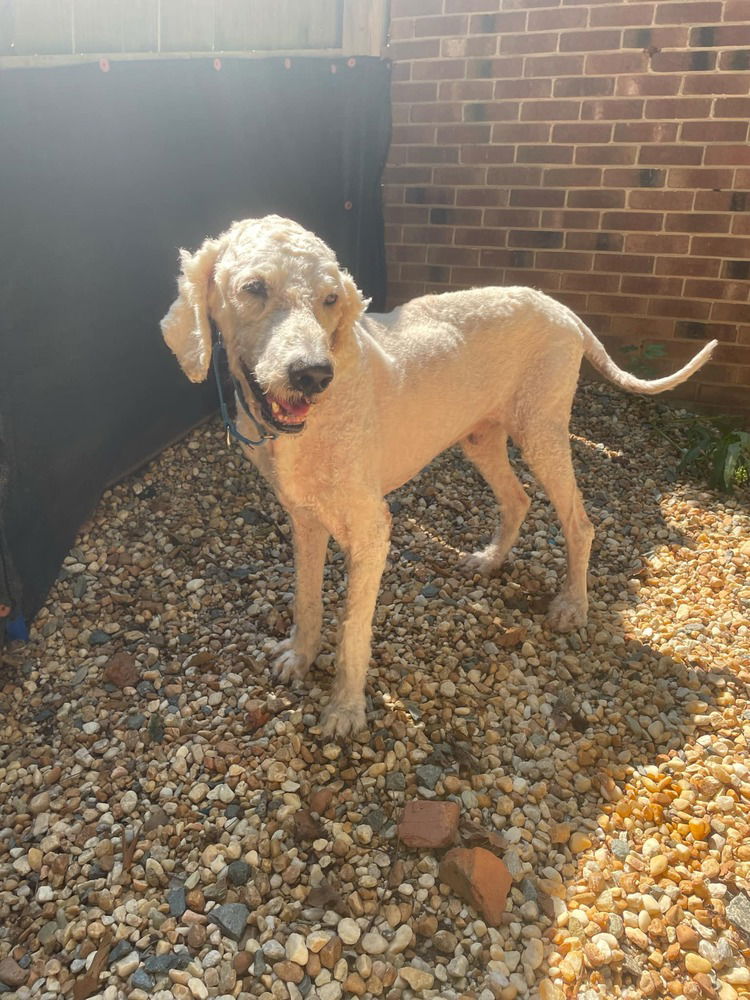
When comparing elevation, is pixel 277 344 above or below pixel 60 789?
above

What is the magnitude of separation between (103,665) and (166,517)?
920 mm

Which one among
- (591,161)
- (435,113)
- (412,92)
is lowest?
(591,161)

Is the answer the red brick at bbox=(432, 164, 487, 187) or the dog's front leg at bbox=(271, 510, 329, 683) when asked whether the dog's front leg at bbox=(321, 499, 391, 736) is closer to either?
the dog's front leg at bbox=(271, 510, 329, 683)

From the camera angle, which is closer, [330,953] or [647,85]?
[330,953]

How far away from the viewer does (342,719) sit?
2.38m

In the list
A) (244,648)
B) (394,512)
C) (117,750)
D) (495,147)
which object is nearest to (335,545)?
(394,512)

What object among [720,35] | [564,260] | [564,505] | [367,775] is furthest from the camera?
[564,260]

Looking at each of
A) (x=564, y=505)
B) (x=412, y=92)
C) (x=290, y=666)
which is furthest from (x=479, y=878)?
(x=412, y=92)

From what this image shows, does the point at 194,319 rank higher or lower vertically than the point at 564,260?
higher

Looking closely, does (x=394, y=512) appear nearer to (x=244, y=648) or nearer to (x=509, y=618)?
(x=509, y=618)

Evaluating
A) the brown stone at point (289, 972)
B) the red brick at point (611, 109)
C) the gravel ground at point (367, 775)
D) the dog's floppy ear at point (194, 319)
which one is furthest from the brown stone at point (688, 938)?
the red brick at point (611, 109)

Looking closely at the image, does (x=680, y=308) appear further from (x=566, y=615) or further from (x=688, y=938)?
(x=688, y=938)

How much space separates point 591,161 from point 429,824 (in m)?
4.27

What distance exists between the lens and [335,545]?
136 inches
